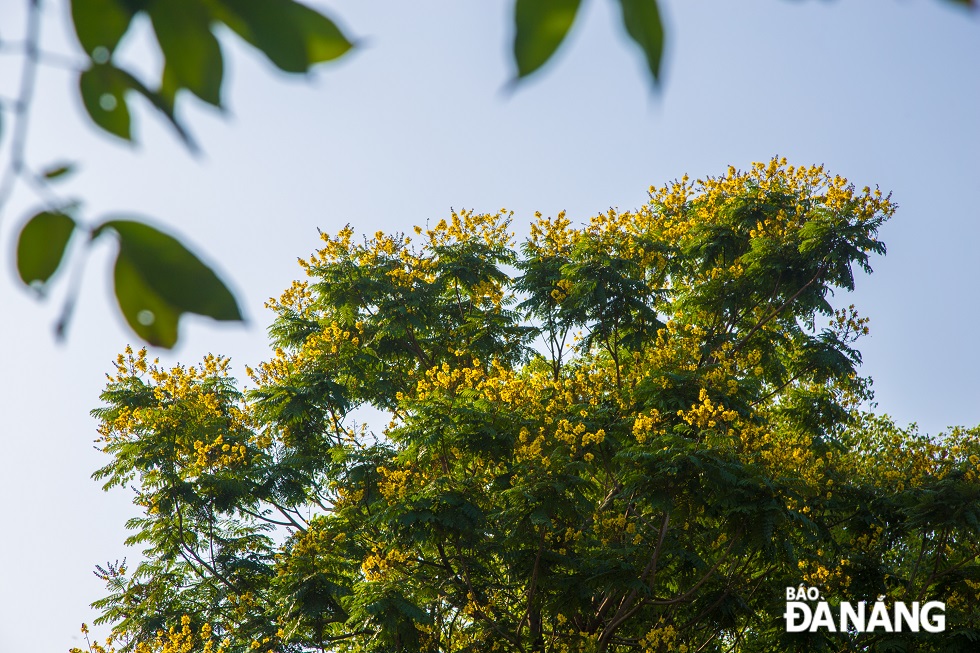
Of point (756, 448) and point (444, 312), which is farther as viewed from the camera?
point (444, 312)

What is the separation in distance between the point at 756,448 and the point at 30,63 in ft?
30.0

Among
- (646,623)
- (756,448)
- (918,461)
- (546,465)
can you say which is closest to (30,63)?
(546,465)

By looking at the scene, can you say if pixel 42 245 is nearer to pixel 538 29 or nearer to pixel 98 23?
pixel 98 23

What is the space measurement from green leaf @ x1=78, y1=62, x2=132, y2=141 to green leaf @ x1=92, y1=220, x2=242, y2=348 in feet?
0.27

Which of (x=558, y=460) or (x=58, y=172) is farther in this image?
(x=558, y=460)

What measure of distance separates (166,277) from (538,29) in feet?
0.84

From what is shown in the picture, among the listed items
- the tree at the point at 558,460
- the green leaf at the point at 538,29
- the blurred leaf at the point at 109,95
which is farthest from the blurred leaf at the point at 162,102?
the tree at the point at 558,460

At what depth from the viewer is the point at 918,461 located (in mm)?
11398

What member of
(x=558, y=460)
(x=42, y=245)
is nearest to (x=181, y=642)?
(x=558, y=460)

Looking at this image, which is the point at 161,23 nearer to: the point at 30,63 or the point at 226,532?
the point at 30,63

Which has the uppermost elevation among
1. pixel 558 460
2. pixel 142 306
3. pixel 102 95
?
pixel 558 460

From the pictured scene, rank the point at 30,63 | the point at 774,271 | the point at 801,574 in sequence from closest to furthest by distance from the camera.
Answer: the point at 30,63
the point at 801,574
the point at 774,271

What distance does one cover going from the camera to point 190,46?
0.59m

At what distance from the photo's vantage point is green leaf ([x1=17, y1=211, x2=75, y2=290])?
1.97ft
